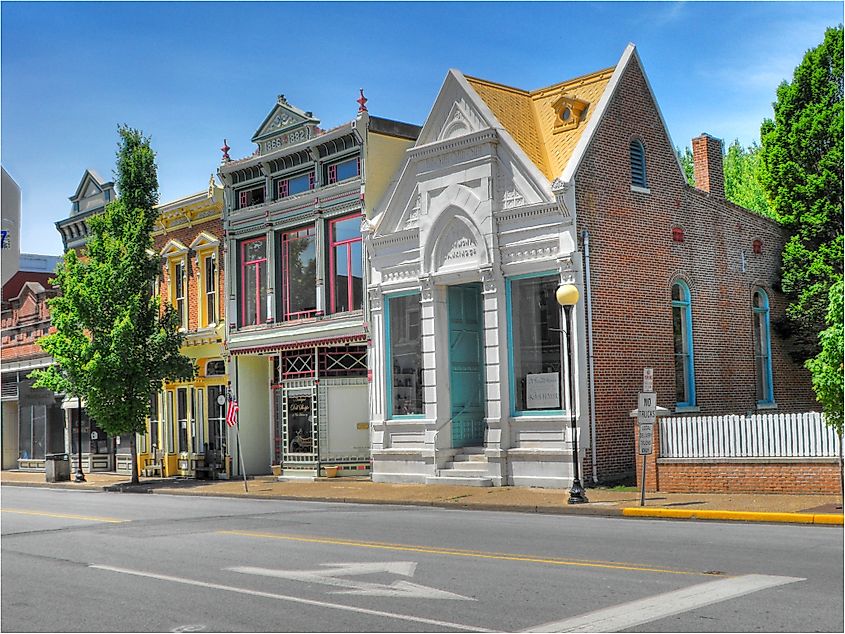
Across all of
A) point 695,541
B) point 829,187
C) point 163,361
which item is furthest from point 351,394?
point 695,541

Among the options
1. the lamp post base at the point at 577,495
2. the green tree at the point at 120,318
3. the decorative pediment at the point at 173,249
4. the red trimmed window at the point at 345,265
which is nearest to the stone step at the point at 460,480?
the lamp post base at the point at 577,495

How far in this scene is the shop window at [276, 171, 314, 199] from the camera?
31375 millimetres

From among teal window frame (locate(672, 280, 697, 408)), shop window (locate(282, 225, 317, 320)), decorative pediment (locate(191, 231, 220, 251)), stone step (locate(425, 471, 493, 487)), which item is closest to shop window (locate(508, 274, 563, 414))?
stone step (locate(425, 471, 493, 487))

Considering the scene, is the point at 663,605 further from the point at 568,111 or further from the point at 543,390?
the point at 568,111

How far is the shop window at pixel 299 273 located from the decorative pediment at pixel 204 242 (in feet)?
11.1

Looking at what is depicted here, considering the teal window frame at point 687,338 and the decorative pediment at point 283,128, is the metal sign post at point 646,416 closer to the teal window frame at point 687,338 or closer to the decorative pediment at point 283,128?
the teal window frame at point 687,338

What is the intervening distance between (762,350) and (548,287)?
329 inches

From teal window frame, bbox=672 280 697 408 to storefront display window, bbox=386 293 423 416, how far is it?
6.43 meters

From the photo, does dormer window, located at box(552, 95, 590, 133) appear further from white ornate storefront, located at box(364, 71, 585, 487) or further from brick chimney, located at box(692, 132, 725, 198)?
brick chimney, located at box(692, 132, 725, 198)

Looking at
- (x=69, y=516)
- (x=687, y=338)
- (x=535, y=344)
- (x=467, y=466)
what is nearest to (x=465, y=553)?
(x=69, y=516)

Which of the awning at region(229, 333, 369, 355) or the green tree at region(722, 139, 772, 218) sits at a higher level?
the green tree at region(722, 139, 772, 218)

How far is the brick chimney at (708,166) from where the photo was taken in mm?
29766

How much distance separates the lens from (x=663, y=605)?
9.56m

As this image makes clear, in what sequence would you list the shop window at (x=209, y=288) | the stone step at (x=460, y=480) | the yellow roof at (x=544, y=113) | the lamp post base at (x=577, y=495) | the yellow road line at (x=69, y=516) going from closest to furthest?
the yellow road line at (x=69, y=516)
the lamp post base at (x=577, y=495)
the stone step at (x=460, y=480)
the yellow roof at (x=544, y=113)
the shop window at (x=209, y=288)
